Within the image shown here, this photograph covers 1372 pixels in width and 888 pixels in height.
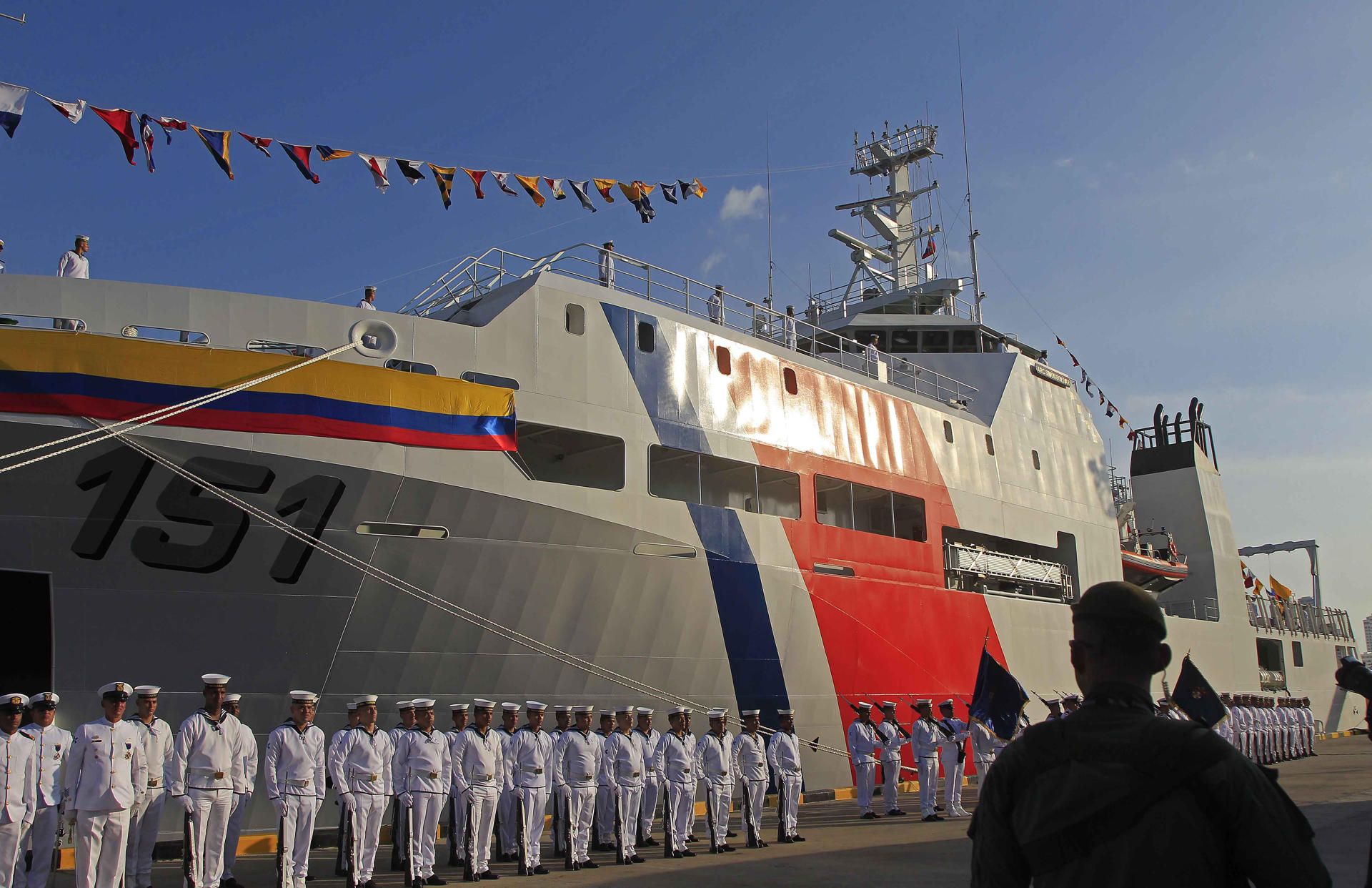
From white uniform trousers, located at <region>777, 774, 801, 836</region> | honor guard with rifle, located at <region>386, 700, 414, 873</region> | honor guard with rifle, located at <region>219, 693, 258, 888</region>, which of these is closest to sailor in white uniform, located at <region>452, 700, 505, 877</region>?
honor guard with rifle, located at <region>386, 700, 414, 873</region>

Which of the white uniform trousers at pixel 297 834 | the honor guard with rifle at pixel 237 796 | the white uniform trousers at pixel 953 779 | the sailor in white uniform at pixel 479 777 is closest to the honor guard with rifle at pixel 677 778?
the sailor in white uniform at pixel 479 777

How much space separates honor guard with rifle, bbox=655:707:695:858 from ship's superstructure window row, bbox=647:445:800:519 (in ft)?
10.6

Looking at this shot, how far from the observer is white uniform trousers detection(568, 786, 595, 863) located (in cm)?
873

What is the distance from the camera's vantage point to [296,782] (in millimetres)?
7508

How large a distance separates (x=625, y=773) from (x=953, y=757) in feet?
17.4

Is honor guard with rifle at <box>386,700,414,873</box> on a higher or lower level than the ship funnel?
lower

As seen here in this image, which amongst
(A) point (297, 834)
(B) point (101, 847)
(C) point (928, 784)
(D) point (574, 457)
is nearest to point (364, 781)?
(A) point (297, 834)

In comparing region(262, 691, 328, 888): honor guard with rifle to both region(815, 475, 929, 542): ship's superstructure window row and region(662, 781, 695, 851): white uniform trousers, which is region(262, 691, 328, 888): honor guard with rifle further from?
region(815, 475, 929, 542): ship's superstructure window row

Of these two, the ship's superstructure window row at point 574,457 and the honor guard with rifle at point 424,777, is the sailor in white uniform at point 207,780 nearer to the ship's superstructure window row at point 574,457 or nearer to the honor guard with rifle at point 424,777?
the honor guard with rifle at point 424,777

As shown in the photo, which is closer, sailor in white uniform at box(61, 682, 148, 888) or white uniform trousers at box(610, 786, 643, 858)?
sailor in white uniform at box(61, 682, 148, 888)

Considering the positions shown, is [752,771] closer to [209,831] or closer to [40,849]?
[209,831]

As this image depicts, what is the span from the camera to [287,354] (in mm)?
9062

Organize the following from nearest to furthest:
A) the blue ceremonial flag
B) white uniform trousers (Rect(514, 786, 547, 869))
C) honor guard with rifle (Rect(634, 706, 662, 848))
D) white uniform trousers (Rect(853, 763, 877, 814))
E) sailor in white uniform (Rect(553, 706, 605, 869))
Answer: white uniform trousers (Rect(514, 786, 547, 869))
sailor in white uniform (Rect(553, 706, 605, 869))
honor guard with rifle (Rect(634, 706, 662, 848))
white uniform trousers (Rect(853, 763, 877, 814))
the blue ceremonial flag

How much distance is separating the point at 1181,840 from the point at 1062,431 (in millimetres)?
19117
